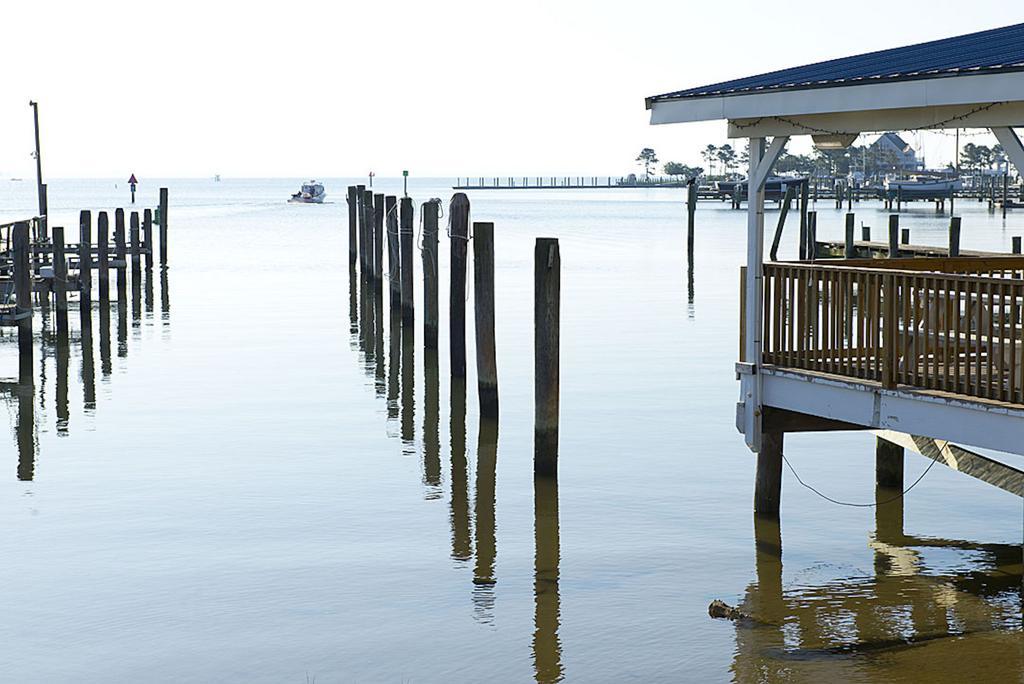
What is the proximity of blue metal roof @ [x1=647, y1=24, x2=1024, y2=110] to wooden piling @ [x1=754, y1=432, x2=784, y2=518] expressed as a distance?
3.11 metres

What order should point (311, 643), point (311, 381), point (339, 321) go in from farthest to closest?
point (339, 321) < point (311, 381) < point (311, 643)

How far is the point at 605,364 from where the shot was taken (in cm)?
2600

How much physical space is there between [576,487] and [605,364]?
9.53 metres

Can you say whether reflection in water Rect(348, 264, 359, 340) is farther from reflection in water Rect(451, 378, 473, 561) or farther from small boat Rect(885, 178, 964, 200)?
small boat Rect(885, 178, 964, 200)

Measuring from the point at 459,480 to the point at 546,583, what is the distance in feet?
14.4

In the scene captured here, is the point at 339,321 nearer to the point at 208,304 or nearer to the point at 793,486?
the point at 208,304

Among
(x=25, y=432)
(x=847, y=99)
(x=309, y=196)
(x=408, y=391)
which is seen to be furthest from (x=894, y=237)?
(x=309, y=196)

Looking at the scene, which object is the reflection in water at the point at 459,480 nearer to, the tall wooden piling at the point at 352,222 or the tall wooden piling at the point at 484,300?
the tall wooden piling at the point at 484,300

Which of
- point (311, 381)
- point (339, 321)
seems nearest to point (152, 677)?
point (311, 381)

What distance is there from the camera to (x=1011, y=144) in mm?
11055

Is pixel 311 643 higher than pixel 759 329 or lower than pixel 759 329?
lower

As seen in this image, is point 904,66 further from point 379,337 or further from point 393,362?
point 379,337

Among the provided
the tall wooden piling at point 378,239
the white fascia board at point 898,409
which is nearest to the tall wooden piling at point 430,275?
the tall wooden piling at point 378,239

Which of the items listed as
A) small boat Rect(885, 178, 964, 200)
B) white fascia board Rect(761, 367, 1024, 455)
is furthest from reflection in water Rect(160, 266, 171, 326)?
small boat Rect(885, 178, 964, 200)
